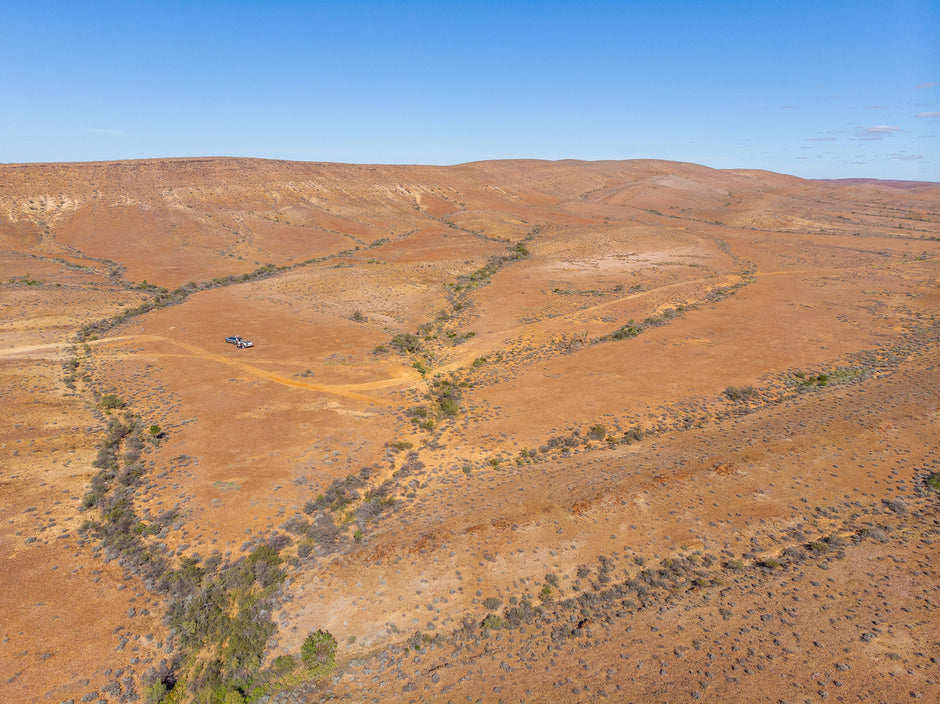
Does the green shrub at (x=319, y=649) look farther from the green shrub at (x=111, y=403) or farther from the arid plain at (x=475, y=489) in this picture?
the green shrub at (x=111, y=403)

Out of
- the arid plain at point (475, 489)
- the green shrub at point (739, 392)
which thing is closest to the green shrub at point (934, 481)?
the arid plain at point (475, 489)

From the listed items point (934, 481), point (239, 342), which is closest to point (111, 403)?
point (239, 342)

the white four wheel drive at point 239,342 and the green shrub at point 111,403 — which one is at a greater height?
the white four wheel drive at point 239,342

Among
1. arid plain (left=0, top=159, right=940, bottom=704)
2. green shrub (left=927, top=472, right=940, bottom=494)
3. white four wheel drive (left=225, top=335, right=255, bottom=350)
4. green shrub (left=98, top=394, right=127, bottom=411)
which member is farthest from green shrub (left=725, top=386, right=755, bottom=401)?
green shrub (left=98, top=394, right=127, bottom=411)

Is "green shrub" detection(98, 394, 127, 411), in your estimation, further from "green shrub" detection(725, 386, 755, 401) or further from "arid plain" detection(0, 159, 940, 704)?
"green shrub" detection(725, 386, 755, 401)

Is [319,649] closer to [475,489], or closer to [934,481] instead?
[475,489]

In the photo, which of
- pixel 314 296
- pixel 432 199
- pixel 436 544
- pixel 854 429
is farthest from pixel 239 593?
pixel 432 199

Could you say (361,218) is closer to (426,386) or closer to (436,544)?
(426,386)

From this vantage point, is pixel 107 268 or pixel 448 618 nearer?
pixel 448 618
